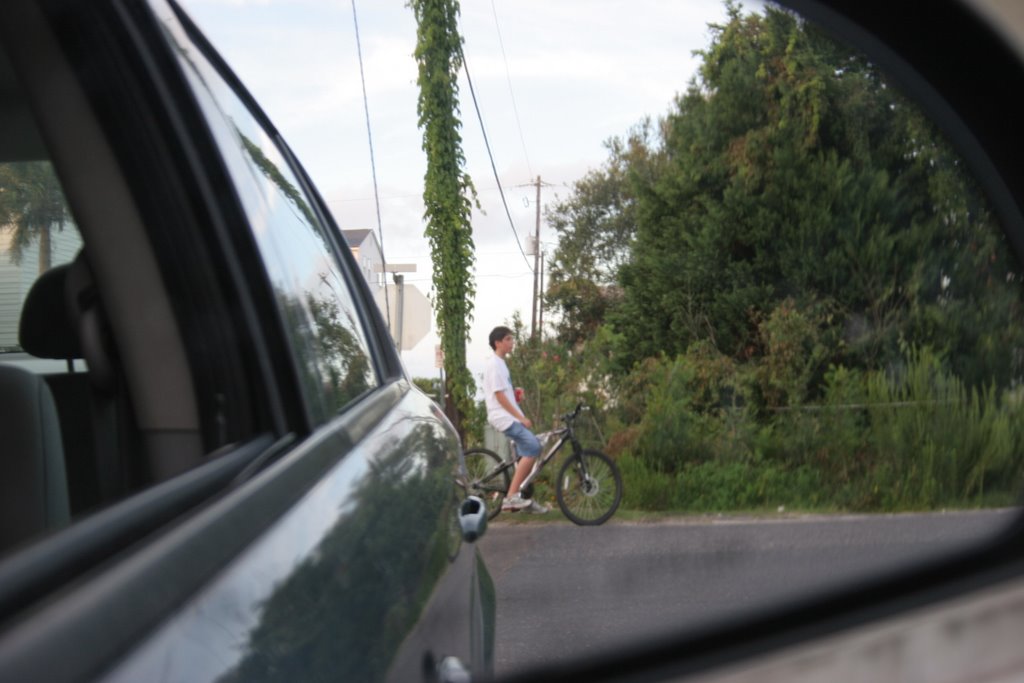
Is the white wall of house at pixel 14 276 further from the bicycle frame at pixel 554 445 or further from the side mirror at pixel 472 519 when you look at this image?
the bicycle frame at pixel 554 445

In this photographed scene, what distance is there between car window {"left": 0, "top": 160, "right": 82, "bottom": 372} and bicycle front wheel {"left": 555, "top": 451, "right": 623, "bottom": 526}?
8.83 feet

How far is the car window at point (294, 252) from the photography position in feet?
5.82

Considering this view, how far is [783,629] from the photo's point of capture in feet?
6.59

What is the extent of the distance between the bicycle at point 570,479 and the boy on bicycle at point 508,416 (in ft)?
0.21

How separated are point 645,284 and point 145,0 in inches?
72.5

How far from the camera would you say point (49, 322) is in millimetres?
1965

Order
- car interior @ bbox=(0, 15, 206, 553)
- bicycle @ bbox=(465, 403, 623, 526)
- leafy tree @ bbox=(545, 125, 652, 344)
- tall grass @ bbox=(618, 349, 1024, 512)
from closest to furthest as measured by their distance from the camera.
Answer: car interior @ bbox=(0, 15, 206, 553) < tall grass @ bbox=(618, 349, 1024, 512) < leafy tree @ bbox=(545, 125, 652, 344) < bicycle @ bbox=(465, 403, 623, 526)

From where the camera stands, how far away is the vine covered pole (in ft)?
27.1

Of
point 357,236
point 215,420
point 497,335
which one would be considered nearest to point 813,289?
point 215,420

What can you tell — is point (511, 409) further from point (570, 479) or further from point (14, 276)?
point (14, 276)

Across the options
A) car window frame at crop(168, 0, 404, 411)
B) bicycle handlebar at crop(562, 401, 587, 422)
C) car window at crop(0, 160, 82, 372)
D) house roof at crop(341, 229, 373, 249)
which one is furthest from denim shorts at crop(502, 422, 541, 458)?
car window at crop(0, 160, 82, 372)

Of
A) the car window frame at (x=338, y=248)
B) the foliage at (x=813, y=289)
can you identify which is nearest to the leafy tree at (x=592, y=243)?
the foliage at (x=813, y=289)

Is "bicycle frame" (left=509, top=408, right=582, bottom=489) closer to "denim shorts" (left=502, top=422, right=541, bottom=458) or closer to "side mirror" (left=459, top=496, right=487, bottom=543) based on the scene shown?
"denim shorts" (left=502, top=422, right=541, bottom=458)

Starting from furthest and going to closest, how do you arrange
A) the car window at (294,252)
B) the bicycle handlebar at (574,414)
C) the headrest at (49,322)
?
the bicycle handlebar at (574,414)
the headrest at (49,322)
the car window at (294,252)
